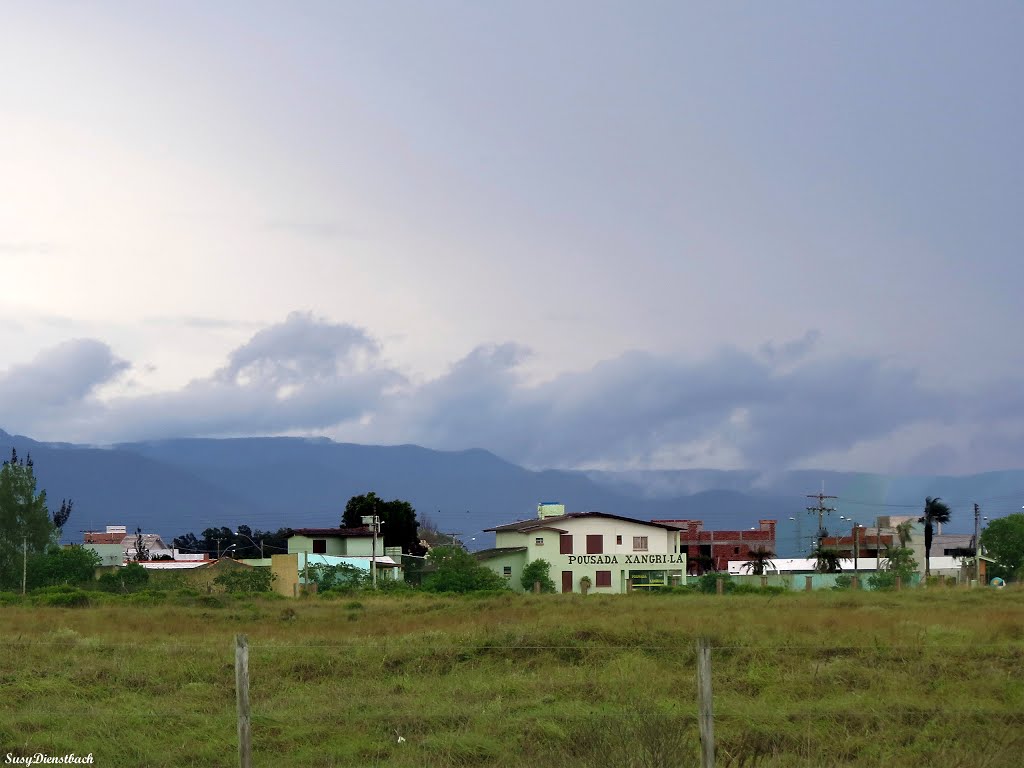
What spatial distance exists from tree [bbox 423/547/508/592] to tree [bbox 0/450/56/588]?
43.7 m

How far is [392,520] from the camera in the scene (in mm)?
124062

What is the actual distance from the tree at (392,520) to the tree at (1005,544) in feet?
191

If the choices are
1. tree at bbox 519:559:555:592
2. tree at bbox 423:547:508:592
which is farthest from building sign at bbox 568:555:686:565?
tree at bbox 423:547:508:592

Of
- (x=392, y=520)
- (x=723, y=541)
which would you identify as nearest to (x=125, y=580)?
(x=392, y=520)

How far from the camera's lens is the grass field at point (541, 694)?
54.9ft

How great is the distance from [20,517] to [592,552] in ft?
173

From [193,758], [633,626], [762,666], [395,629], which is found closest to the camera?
[193,758]

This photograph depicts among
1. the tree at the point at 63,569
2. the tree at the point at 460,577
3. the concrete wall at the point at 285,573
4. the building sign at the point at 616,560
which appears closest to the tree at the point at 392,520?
the building sign at the point at 616,560

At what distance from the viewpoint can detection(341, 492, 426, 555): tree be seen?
399ft

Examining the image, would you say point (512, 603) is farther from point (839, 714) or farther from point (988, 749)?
point (988, 749)

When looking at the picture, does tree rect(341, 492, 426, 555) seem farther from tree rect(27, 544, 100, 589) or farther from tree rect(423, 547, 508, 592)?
tree rect(423, 547, 508, 592)

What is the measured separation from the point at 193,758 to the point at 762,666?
1208cm

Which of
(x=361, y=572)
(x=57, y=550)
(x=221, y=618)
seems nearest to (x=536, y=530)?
(x=361, y=572)

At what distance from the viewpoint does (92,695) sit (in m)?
22.3
